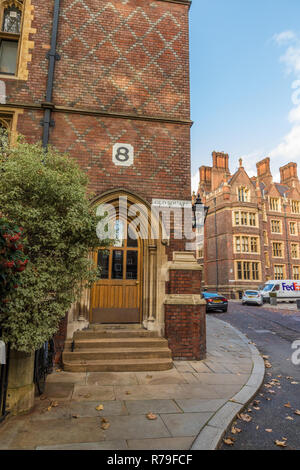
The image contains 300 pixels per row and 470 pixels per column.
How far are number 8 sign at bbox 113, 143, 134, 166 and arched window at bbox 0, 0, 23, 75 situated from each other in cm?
344

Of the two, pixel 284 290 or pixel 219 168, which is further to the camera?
pixel 219 168

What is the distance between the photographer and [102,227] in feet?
13.4

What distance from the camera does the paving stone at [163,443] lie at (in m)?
2.77

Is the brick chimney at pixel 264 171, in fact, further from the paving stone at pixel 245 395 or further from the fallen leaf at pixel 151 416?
the fallen leaf at pixel 151 416

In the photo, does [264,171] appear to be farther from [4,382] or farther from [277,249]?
[4,382]

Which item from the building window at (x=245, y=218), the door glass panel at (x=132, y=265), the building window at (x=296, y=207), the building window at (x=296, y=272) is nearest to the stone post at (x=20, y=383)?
the door glass panel at (x=132, y=265)

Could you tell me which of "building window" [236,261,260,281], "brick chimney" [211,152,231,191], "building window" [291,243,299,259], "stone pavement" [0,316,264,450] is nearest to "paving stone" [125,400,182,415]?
"stone pavement" [0,316,264,450]

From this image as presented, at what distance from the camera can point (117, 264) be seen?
22.8ft

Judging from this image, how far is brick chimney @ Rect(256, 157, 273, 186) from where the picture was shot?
37.2 metres

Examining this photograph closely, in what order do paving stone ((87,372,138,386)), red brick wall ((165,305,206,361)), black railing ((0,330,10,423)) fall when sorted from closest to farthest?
1. black railing ((0,330,10,423))
2. paving stone ((87,372,138,386))
3. red brick wall ((165,305,206,361))

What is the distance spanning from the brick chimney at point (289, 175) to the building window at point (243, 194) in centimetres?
1150

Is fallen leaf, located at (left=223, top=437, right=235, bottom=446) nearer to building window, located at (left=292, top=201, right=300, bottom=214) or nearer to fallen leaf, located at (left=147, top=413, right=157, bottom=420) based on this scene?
fallen leaf, located at (left=147, top=413, right=157, bottom=420)

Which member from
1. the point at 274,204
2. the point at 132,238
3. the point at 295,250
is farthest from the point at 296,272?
the point at 132,238

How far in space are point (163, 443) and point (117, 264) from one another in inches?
176
